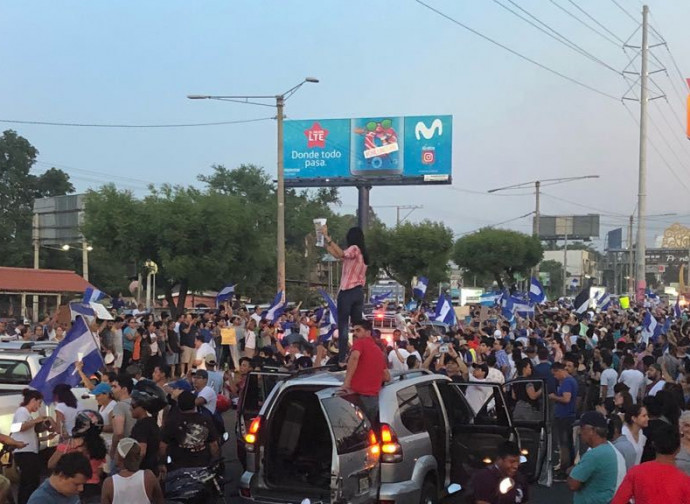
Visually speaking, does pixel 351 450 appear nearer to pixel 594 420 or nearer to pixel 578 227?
pixel 594 420

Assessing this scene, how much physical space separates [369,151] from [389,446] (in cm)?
4635

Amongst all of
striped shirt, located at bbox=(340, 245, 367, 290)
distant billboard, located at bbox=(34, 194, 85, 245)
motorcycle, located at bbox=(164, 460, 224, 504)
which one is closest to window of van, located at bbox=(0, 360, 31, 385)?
striped shirt, located at bbox=(340, 245, 367, 290)

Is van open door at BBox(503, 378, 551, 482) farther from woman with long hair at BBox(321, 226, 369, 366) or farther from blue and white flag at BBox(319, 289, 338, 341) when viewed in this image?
blue and white flag at BBox(319, 289, 338, 341)

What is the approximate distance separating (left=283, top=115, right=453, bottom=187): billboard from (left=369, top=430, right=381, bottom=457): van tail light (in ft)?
148

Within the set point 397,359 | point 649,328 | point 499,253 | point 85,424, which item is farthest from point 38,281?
point 499,253

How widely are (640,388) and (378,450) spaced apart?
6290 millimetres

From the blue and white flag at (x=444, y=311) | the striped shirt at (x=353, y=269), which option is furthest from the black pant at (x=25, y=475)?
the blue and white flag at (x=444, y=311)

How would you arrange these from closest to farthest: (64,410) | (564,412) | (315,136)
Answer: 1. (64,410)
2. (564,412)
3. (315,136)

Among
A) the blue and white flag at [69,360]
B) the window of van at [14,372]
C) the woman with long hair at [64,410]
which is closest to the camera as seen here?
the woman with long hair at [64,410]

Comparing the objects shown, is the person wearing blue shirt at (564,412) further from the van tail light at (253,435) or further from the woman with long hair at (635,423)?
the van tail light at (253,435)

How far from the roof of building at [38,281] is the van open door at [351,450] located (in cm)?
3141

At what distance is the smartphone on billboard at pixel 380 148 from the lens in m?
52.9

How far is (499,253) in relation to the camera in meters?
64.1

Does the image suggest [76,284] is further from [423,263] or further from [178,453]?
[178,453]
